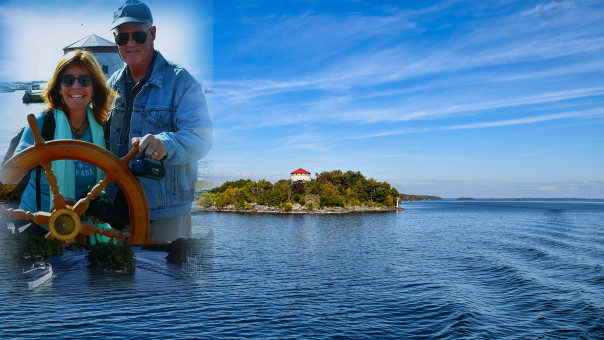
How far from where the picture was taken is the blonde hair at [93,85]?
400 cm

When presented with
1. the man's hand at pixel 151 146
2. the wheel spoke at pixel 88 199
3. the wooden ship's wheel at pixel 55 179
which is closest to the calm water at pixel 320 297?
the wooden ship's wheel at pixel 55 179

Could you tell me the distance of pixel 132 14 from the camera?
13.6 feet

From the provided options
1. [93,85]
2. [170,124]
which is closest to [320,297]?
[170,124]

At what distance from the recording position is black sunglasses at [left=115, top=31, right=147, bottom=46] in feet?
13.5

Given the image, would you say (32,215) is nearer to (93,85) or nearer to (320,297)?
(93,85)

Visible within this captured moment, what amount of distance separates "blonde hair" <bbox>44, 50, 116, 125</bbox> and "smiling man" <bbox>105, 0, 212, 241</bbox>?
9cm

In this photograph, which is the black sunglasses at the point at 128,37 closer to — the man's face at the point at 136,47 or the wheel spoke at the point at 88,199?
the man's face at the point at 136,47

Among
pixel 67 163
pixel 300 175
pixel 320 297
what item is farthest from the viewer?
pixel 300 175

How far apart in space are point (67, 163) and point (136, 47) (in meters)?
1.17

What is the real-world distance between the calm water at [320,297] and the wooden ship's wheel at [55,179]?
27cm

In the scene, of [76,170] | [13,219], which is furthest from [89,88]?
[13,219]

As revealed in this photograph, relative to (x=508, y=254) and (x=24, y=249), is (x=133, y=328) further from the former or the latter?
(x=508, y=254)

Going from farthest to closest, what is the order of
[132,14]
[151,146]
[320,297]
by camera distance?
[320,297] → [132,14] → [151,146]

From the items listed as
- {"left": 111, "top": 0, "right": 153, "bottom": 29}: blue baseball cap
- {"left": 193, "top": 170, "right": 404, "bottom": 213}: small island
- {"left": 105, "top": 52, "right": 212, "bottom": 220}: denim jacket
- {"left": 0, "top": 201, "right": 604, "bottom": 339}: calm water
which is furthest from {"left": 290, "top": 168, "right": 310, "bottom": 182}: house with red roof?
{"left": 111, "top": 0, "right": 153, "bottom": 29}: blue baseball cap
